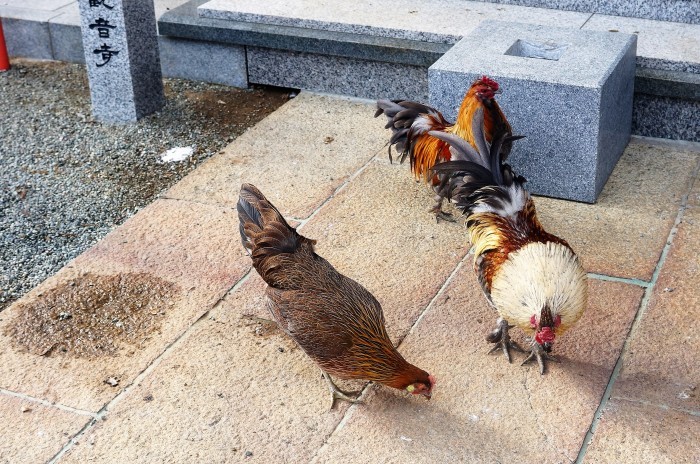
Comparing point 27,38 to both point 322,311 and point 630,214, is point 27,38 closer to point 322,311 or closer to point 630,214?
point 322,311

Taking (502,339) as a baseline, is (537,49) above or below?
above

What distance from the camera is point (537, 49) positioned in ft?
20.3

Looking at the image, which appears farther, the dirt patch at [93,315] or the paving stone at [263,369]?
the dirt patch at [93,315]

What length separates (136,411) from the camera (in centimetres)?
420

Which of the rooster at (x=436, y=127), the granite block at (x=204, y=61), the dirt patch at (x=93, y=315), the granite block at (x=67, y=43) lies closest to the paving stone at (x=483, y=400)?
the rooster at (x=436, y=127)

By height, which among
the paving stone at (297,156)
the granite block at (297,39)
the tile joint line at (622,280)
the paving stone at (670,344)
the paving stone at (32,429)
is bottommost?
the paving stone at (32,429)

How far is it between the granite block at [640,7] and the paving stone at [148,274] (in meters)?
3.72

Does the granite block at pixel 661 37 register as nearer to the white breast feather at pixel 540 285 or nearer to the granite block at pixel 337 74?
the granite block at pixel 337 74

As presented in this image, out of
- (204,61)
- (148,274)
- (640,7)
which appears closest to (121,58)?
(204,61)

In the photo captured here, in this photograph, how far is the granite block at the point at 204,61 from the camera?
306 inches

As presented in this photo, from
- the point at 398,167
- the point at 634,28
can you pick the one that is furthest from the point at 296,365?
the point at 634,28

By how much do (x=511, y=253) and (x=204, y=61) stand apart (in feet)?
15.1

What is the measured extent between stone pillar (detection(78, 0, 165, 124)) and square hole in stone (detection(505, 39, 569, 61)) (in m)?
3.02

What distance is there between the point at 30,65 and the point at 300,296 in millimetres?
5560
